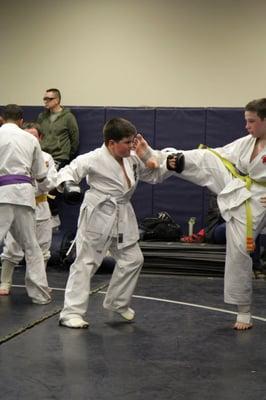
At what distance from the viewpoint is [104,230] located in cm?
539

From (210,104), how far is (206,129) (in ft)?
1.75

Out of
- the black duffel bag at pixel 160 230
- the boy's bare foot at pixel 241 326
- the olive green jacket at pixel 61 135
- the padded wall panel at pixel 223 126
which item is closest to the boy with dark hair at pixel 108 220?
the boy's bare foot at pixel 241 326

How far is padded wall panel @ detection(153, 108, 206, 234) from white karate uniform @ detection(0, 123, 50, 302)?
→ 3911 mm

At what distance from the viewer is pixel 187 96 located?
33.7 ft

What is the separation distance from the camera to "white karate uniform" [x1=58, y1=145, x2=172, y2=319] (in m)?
5.34

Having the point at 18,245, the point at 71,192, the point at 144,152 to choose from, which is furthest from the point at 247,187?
the point at 18,245

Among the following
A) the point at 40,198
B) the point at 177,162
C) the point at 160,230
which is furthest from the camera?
the point at 160,230

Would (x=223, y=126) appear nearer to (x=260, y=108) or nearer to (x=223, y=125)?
(x=223, y=125)

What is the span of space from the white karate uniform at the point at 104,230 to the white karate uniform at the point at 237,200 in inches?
13.8

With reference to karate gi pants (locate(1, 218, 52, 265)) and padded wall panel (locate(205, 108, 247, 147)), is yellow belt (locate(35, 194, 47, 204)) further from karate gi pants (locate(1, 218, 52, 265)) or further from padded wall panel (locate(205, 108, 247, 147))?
padded wall panel (locate(205, 108, 247, 147))

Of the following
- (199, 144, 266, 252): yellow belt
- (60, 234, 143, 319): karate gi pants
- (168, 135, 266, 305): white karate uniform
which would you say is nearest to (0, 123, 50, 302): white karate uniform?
(60, 234, 143, 319): karate gi pants

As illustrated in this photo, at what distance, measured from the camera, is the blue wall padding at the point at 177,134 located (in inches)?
386

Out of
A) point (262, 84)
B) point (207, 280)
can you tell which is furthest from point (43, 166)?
point (262, 84)

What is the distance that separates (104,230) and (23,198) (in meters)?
1.07
